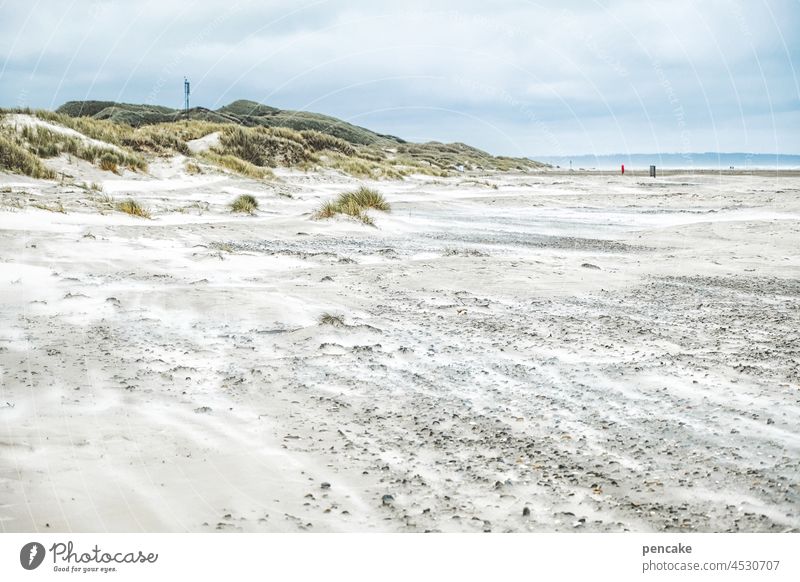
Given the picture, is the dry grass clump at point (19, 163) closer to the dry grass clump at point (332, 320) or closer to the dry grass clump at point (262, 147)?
the dry grass clump at point (262, 147)

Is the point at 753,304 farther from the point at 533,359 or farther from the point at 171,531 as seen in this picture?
the point at 171,531

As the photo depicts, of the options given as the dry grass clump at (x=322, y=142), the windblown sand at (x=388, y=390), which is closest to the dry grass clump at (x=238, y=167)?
the dry grass clump at (x=322, y=142)

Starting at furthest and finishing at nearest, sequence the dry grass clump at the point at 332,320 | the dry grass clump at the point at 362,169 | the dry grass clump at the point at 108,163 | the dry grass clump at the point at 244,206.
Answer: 1. the dry grass clump at the point at 362,169
2. the dry grass clump at the point at 108,163
3. the dry grass clump at the point at 244,206
4. the dry grass clump at the point at 332,320

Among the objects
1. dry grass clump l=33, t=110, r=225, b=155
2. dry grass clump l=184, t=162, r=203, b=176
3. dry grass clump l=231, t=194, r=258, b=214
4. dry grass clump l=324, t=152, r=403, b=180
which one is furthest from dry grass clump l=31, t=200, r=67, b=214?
dry grass clump l=324, t=152, r=403, b=180

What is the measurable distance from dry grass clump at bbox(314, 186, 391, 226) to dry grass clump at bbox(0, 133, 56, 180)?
6716 millimetres

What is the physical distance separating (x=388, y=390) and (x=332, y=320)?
1.34 metres

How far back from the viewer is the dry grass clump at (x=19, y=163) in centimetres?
1439

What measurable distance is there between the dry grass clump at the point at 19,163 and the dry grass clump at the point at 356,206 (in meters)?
6.72

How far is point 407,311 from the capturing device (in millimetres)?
5426

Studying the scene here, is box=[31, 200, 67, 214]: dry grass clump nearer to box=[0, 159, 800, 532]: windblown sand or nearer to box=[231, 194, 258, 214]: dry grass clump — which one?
box=[0, 159, 800, 532]: windblown sand

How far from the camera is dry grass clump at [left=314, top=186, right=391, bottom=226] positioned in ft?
36.5

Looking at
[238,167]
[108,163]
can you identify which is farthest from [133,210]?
[238,167]

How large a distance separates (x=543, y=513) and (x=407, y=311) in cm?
310
